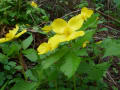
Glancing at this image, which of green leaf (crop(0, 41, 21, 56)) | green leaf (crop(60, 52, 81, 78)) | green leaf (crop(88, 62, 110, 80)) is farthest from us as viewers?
green leaf (crop(88, 62, 110, 80))

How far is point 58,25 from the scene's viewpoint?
33.7 inches

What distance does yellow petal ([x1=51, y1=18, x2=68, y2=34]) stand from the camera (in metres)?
0.85

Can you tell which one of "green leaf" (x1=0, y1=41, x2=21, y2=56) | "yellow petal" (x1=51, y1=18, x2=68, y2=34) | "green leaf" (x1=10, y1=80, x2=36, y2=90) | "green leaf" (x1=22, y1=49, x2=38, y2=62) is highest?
"yellow petal" (x1=51, y1=18, x2=68, y2=34)

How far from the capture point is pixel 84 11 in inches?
38.5

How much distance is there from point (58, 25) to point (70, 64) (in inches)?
10.5

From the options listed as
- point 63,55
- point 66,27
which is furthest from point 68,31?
point 63,55

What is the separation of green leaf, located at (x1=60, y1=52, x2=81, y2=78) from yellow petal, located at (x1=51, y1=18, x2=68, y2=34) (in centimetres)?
20

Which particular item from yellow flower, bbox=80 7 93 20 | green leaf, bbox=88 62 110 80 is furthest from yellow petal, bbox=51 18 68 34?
green leaf, bbox=88 62 110 80

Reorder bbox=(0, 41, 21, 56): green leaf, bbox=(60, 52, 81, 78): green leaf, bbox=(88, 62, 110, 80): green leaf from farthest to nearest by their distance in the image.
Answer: bbox=(88, 62, 110, 80): green leaf → bbox=(0, 41, 21, 56): green leaf → bbox=(60, 52, 81, 78): green leaf

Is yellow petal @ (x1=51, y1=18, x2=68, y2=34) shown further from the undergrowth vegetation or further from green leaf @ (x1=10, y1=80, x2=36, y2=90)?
green leaf @ (x1=10, y1=80, x2=36, y2=90)

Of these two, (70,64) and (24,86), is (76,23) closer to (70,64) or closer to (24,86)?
(70,64)

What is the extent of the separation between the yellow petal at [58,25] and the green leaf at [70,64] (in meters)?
0.20

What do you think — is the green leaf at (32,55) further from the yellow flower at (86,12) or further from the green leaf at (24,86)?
the yellow flower at (86,12)

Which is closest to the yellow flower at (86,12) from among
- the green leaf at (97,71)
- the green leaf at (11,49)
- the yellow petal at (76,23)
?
the yellow petal at (76,23)
